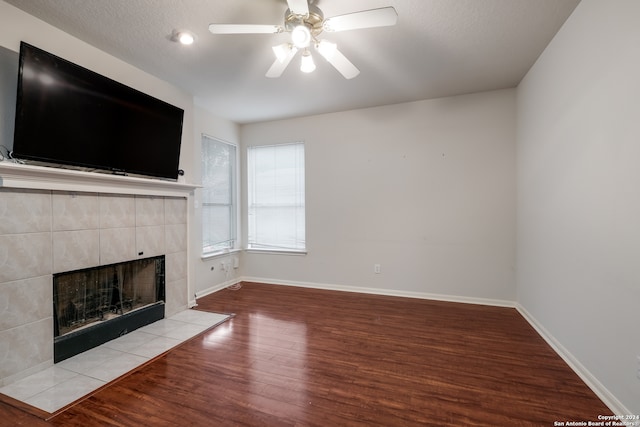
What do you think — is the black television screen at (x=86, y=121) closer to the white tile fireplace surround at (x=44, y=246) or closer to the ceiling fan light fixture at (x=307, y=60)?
the white tile fireplace surround at (x=44, y=246)

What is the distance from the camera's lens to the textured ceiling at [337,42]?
2045 millimetres

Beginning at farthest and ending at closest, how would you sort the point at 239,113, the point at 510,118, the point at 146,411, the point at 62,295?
1. the point at 239,113
2. the point at 510,118
3. the point at 62,295
4. the point at 146,411

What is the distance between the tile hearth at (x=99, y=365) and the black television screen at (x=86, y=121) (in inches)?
61.9

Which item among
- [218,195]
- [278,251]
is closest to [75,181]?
[218,195]

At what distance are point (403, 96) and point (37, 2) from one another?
11.6 feet

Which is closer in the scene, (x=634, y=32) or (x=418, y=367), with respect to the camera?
(x=634, y=32)

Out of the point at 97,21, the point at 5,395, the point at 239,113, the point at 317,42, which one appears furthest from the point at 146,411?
the point at 239,113

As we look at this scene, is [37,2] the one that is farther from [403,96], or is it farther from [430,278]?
[430,278]

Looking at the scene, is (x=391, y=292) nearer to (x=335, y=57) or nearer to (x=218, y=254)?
(x=218, y=254)

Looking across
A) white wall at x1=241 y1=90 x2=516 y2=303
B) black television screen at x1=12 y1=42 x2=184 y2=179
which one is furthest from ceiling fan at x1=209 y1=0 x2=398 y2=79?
white wall at x1=241 y1=90 x2=516 y2=303

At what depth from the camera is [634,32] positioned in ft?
5.03

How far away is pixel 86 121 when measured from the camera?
2334mm

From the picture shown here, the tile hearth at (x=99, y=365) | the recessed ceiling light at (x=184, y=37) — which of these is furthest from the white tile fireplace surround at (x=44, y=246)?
the recessed ceiling light at (x=184, y=37)

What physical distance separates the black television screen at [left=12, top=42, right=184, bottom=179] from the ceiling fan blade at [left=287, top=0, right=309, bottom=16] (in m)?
1.81
